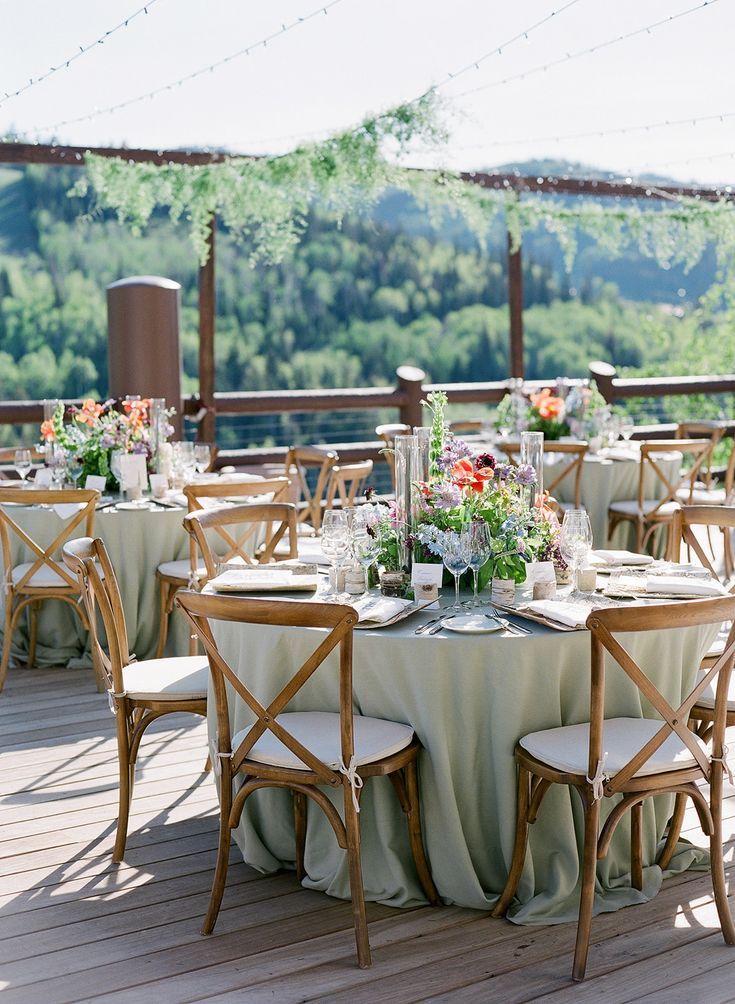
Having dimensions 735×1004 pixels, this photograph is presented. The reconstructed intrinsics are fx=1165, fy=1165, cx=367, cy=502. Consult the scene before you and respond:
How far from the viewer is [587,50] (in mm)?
6762

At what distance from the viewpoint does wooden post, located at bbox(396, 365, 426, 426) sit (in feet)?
30.6

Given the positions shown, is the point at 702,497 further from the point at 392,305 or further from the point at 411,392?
the point at 392,305

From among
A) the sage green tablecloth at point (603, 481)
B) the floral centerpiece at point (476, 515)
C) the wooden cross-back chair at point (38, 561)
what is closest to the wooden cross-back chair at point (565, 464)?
the sage green tablecloth at point (603, 481)

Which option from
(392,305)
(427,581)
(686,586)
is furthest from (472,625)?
(392,305)

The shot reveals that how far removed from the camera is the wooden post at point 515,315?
10141mm

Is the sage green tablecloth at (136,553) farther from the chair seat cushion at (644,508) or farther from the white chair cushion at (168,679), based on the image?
the chair seat cushion at (644,508)

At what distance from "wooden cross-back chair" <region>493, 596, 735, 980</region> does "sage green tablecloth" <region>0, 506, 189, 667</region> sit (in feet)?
9.48

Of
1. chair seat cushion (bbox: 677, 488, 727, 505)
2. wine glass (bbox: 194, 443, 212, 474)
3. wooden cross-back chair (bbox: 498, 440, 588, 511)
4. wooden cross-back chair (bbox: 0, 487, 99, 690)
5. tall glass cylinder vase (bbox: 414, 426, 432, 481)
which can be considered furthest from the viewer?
chair seat cushion (bbox: 677, 488, 727, 505)

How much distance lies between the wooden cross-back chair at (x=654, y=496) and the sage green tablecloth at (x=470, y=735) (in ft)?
12.3

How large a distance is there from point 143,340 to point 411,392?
2255 millimetres

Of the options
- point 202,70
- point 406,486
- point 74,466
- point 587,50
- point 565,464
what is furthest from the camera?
point 565,464

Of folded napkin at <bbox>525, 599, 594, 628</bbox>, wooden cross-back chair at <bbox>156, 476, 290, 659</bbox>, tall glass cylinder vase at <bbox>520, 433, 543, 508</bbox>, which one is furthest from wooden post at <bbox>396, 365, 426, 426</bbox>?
folded napkin at <bbox>525, 599, 594, 628</bbox>

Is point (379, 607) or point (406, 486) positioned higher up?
point (406, 486)

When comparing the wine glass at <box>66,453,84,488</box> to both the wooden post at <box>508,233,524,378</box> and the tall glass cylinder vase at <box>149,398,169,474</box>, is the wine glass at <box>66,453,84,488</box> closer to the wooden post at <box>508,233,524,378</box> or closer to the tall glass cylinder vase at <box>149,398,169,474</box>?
the tall glass cylinder vase at <box>149,398,169,474</box>
